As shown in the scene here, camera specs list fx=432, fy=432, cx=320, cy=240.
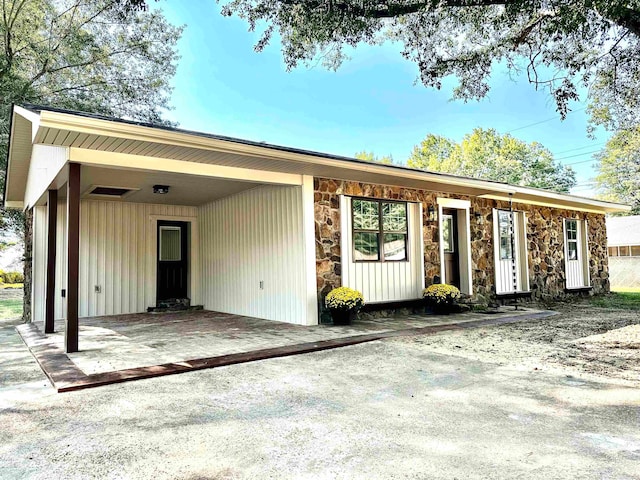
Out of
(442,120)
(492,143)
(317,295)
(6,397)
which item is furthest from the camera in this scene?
(442,120)

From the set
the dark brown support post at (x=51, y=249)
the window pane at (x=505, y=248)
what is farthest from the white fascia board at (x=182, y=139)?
the window pane at (x=505, y=248)

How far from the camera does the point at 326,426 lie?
2795 millimetres

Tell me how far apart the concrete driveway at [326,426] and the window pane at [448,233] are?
16.7 feet

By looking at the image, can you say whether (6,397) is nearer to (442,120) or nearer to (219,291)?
(219,291)

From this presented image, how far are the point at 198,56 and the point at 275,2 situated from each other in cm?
1134

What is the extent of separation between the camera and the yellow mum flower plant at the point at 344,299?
6.61 meters

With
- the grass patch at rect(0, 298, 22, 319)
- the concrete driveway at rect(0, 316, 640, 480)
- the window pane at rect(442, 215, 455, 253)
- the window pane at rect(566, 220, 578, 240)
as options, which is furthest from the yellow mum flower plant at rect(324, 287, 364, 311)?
the grass patch at rect(0, 298, 22, 319)

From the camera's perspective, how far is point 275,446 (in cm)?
249

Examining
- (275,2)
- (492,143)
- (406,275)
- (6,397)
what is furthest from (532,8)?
(492,143)

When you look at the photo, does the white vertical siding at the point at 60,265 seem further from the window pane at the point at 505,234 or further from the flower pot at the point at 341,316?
the window pane at the point at 505,234

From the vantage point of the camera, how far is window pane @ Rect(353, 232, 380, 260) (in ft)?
24.5

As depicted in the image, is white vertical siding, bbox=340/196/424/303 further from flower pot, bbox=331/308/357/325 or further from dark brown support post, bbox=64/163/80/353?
dark brown support post, bbox=64/163/80/353

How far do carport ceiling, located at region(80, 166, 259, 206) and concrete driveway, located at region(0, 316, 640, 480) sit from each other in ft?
9.63

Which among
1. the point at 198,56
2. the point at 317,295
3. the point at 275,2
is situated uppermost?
the point at 198,56
